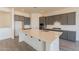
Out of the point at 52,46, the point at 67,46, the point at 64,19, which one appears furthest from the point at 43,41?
the point at 64,19

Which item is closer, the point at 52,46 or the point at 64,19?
the point at 52,46

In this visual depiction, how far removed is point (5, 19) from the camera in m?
2.21

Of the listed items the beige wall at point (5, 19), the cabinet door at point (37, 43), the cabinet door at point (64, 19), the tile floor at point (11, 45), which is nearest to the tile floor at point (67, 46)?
the cabinet door at point (37, 43)

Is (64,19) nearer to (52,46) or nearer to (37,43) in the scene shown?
(37,43)

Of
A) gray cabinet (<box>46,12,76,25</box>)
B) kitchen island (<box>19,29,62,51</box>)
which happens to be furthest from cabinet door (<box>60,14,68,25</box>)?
kitchen island (<box>19,29,62,51</box>)

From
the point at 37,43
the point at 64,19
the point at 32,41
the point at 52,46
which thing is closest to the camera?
the point at 52,46

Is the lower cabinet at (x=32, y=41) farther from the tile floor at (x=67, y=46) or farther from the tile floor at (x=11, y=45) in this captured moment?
the tile floor at (x=67, y=46)

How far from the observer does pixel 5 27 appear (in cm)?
219

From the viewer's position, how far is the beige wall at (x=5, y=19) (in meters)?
2.12

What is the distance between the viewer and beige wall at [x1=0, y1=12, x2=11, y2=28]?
2121 mm

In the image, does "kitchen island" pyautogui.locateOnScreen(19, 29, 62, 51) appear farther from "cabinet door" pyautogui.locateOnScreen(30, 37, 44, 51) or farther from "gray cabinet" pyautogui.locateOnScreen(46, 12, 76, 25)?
"gray cabinet" pyautogui.locateOnScreen(46, 12, 76, 25)
